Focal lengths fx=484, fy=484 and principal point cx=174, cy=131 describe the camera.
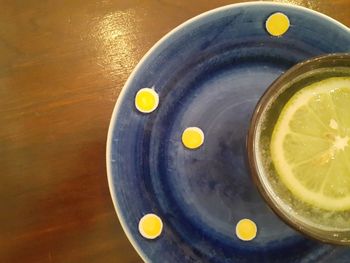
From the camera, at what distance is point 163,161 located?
2.95ft

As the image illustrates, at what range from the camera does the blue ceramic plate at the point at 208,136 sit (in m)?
0.88

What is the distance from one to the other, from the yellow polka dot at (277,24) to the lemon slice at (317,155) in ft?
0.50

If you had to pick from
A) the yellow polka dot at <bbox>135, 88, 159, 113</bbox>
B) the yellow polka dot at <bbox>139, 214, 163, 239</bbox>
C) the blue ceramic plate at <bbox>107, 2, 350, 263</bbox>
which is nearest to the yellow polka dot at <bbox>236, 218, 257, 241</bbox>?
the blue ceramic plate at <bbox>107, 2, 350, 263</bbox>

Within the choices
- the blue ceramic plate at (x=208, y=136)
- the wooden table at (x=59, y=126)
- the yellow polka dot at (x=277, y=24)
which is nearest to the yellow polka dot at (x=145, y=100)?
the blue ceramic plate at (x=208, y=136)

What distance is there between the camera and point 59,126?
3.27ft

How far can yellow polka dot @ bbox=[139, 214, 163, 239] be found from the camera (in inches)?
34.8

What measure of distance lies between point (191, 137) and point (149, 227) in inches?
7.2

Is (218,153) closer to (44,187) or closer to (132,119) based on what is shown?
(132,119)

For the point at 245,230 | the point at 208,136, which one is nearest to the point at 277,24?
the point at 208,136

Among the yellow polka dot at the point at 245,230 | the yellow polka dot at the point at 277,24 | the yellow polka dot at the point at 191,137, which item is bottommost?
the yellow polka dot at the point at 245,230

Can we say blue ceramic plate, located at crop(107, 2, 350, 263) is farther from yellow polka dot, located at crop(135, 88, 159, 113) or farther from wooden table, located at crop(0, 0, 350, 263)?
wooden table, located at crop(0, 0, 350, 263)

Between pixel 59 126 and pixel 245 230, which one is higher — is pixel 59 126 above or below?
above

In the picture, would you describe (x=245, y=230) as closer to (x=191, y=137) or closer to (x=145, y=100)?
(x=191, y=137)

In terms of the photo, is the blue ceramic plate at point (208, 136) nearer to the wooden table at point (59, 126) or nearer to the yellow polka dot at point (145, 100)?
the yellow polka dot at point (145, 100)
